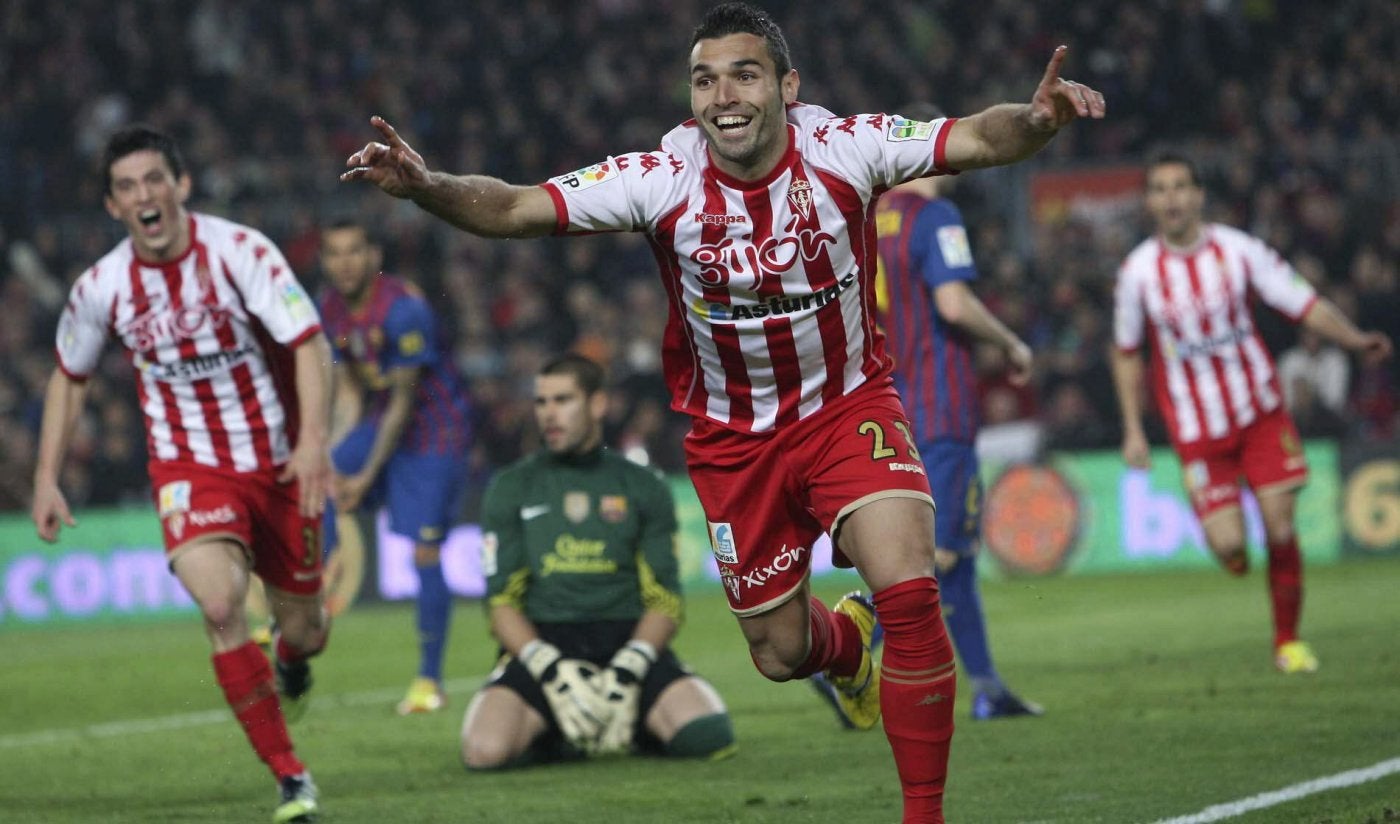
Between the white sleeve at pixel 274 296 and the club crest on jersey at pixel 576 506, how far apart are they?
159cm

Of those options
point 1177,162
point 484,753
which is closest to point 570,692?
point 484,753

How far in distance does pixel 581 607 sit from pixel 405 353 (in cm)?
248

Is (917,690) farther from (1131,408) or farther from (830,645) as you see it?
(1131,408)

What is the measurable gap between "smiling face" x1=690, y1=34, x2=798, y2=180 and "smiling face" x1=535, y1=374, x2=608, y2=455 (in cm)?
281

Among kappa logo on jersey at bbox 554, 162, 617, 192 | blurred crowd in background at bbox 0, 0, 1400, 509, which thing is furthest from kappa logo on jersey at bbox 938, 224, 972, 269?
blurred crowd in background at bbox 0, 0, 1400, 509

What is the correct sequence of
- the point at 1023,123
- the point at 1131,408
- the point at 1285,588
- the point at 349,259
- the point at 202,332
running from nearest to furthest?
the point at 1023,123 < the point at 202,332 < the point at 1285,588 < the point at 349,259 < the point at 1131,408

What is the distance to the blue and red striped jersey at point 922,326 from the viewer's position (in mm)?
8117

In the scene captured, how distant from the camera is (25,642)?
1479 centimetres

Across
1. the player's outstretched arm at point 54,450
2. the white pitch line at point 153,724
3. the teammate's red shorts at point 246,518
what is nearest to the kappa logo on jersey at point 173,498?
the teammate's red shorts at point 246,518

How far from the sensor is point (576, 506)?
26.6 ft

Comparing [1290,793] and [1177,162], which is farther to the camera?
[1177,162]

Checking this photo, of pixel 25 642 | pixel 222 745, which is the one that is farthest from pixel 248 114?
pixel 222 745

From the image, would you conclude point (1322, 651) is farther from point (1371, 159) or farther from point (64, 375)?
point (1371, 159)

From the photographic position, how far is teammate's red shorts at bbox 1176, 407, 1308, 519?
9.54 m
